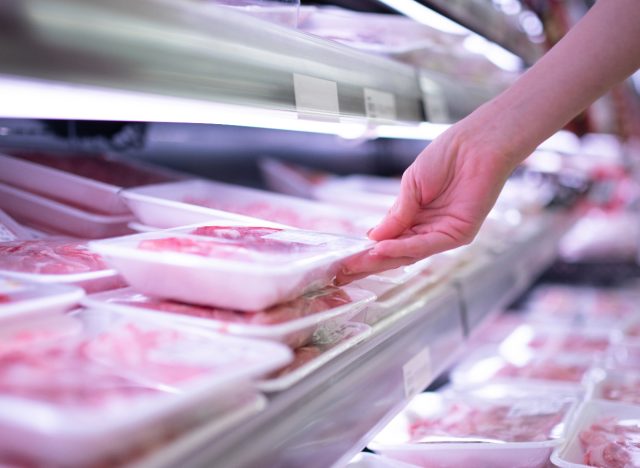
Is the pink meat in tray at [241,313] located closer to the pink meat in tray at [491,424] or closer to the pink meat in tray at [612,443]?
the pink meat in tray at [491,424]

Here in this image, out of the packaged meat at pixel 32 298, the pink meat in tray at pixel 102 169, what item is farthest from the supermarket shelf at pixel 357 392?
the pink meat in tray at pixel 102 169

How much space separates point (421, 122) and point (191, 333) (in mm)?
877

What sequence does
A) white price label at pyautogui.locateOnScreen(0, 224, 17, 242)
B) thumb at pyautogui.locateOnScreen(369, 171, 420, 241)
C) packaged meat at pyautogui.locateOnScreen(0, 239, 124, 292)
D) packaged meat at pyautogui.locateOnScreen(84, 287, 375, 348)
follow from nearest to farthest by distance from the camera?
packaged meat at pyautogui.locateOnScreen(84, 287, 375, 348) < packaged meat at pyautogui.locateOnScreen(0, 239, 124, 292) < white price label at pyautogui.locateOnScreen(0, 224, 17, 242) < thumb at pyautogui.locateOnScreen(369, 171, 420, 241)

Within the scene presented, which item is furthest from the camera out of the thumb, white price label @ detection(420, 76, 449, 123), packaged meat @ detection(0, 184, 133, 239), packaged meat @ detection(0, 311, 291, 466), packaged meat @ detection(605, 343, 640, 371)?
packaged meat @ detection(605, 343, 640, 371)

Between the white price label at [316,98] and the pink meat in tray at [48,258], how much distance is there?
1.45 ft

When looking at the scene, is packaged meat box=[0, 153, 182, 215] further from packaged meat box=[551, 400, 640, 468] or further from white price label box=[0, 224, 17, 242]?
packaged meat box=[551, 400, 640, 468]

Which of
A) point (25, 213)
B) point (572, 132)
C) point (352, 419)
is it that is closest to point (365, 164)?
point (572, 132)

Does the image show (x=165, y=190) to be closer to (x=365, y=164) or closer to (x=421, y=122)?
(x=421, y=122)

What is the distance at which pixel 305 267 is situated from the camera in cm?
97

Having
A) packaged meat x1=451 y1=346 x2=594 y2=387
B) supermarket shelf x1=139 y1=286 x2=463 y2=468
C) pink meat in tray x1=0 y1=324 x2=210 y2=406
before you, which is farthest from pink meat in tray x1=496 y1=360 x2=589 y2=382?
pink meat in tray x1=0 y1=324 x2=210 y2=406

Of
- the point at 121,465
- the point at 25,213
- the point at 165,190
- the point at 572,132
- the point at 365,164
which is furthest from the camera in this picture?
the point at 572,132

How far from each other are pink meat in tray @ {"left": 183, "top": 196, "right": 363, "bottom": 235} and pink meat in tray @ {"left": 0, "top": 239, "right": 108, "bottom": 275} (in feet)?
1.43

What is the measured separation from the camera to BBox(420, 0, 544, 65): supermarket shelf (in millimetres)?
1598

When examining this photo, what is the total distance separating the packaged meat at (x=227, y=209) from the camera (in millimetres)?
1429
